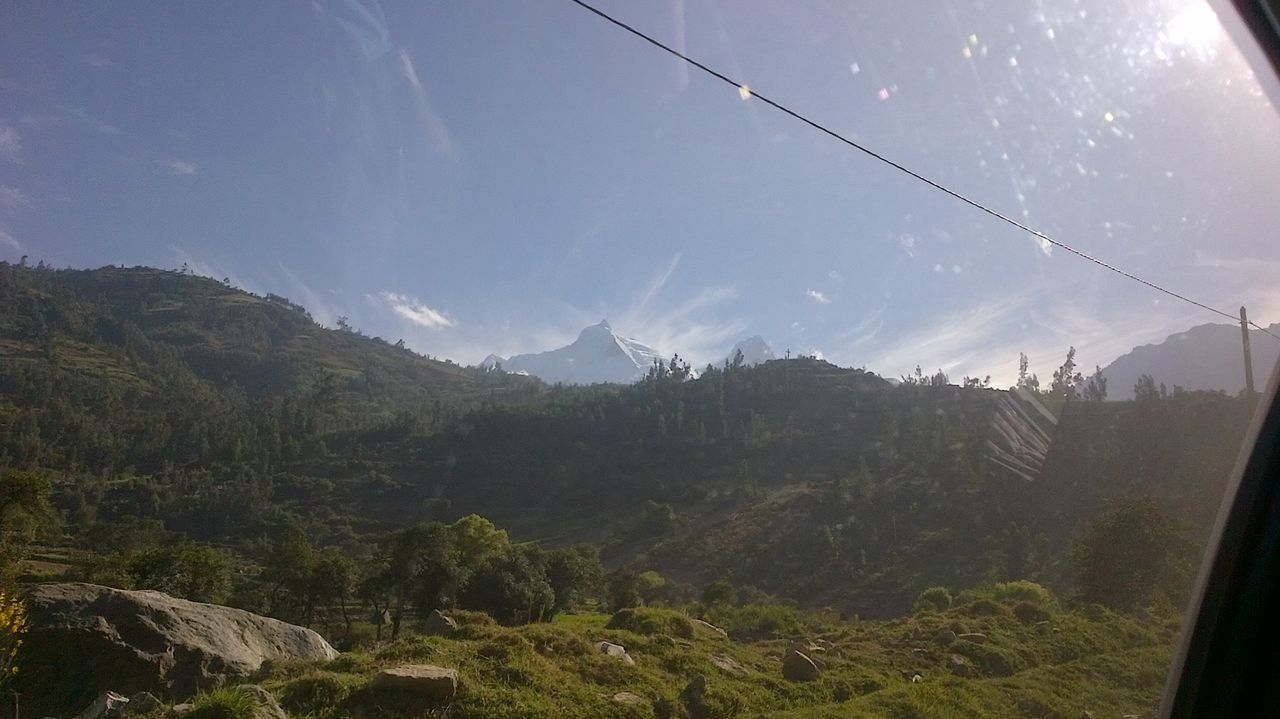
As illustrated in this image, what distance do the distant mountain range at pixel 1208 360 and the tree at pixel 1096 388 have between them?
15043 millimetres

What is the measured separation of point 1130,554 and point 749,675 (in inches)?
593

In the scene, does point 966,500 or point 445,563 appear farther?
point 966,500

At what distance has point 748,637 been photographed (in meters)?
21.1

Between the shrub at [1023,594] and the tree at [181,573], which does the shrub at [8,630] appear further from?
the tree at [181,573]

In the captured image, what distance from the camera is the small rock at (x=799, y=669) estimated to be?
11645 mm

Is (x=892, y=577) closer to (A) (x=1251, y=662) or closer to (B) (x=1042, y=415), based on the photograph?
(B) (x=1042, y=415)

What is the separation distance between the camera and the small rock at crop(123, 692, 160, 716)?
7.41 meters

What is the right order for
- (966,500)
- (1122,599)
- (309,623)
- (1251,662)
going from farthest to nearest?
(966,500)
(309,623)
(1122,599)
(1251,662)

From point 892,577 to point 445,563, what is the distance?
33.1 m

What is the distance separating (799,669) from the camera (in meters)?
11.8

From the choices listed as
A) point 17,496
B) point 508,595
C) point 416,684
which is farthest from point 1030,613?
point 17,496

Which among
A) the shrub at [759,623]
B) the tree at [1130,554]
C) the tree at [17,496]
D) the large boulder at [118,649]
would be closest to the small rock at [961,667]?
the shrub at [759,623]

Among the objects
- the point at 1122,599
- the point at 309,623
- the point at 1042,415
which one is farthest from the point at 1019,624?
the point at 1042,415

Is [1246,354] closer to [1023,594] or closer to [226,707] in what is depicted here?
[226,707]
